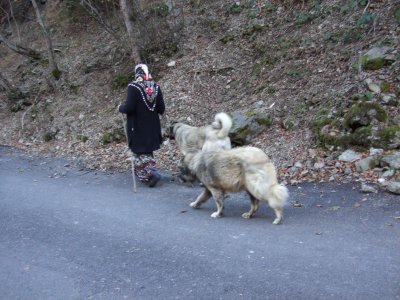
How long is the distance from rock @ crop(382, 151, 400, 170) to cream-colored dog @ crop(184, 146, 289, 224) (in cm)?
214

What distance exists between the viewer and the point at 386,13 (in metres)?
10.5

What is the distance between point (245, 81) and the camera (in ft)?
38.6

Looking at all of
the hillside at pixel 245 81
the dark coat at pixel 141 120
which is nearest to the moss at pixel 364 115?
the hillside at pixel 245 81

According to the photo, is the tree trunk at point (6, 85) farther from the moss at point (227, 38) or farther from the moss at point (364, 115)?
the moss at point (364, 115)

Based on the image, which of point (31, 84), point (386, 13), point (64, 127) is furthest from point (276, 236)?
point (31, 84)

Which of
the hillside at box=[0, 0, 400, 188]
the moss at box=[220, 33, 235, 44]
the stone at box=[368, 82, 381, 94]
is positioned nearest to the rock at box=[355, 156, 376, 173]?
the hillside at box=[0, 0, 400, 188]

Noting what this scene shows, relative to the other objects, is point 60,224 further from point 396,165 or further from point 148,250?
point 396,165

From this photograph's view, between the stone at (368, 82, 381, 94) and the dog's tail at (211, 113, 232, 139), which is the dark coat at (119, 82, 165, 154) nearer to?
the dog's tail at (211, 113, 232, 139)

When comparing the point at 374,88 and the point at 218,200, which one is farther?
the point at 374,88

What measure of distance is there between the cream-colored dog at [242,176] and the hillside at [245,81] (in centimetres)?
180

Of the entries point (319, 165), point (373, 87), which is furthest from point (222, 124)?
point (373, 87)

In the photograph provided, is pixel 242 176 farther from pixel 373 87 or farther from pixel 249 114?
pixel 373 87

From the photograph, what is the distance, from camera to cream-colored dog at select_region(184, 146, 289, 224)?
6.03m

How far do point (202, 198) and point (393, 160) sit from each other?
10.1ft
